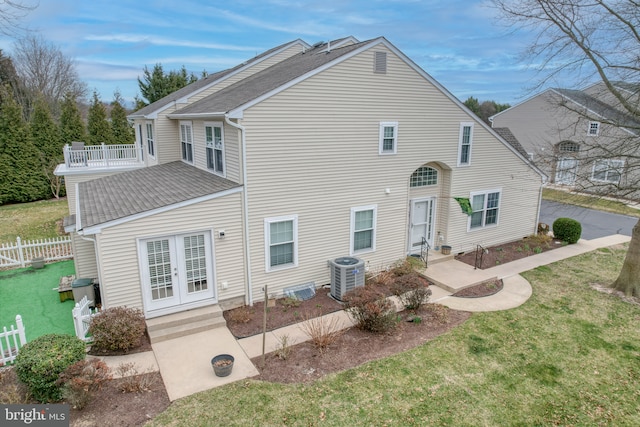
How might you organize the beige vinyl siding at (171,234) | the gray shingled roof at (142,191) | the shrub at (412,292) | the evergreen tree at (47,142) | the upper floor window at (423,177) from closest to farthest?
the beige vinyl siding at (171,234)
the gray shingled roof at (142,191)
the shrub at (412,292)
the upper floor window at (423,177)
the evergreen tree at (47,142)

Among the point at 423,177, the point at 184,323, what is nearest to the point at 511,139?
the point at 423,177

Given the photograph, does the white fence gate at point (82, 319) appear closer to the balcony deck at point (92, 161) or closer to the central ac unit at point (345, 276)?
the central ac unit at point (345, 276)

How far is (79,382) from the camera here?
648 cm

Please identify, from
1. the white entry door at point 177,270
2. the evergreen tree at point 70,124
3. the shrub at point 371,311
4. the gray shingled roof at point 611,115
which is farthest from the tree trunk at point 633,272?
the evergreen tree at point 70,124

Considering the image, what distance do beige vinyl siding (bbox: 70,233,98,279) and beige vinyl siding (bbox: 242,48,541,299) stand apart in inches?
208

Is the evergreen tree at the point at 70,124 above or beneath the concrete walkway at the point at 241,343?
above

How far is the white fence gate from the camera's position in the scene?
27.7ft

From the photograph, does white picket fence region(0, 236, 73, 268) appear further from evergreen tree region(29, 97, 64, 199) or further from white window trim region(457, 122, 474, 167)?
white window trim region(457, 122, 474, 167)

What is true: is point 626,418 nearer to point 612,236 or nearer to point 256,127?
point 256,127

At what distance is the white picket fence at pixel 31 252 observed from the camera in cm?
1416

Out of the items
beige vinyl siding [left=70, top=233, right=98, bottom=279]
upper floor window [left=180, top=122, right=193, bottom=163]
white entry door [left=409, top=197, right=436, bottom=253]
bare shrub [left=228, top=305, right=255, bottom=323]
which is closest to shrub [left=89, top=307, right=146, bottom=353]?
bare shrub [left=228, top=305, right=255, bottom=323]

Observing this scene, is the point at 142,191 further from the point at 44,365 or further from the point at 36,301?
the point at 44,365

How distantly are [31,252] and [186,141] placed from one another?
23.7ft

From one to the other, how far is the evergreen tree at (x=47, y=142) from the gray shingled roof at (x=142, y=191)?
1450 cm
